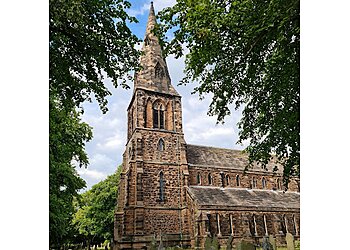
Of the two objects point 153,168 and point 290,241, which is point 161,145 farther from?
point 290,241

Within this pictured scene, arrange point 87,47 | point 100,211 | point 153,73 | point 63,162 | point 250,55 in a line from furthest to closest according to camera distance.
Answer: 1. point 100,211
2. point 153,73
3. point 63,162
4. point 250,55
5. point 87,47

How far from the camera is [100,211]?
24.8 metres

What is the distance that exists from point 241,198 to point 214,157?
3.67 m

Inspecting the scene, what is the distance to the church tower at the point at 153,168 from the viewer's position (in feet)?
55.1

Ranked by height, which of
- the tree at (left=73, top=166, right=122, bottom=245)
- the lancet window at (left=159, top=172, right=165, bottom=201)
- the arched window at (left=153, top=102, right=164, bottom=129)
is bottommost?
the tree at (left=73, top=166, right=122, bottom=245)

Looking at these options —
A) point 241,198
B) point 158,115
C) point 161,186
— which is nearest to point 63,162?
point 161,186

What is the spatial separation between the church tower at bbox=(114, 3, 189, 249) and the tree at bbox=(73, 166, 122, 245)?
19.5 ft

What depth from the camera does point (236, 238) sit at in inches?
698

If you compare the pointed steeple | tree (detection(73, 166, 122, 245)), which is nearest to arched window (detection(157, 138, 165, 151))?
the pointed steeple

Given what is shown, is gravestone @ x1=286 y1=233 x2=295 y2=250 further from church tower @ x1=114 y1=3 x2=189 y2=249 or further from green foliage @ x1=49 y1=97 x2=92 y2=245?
church tower @ x1=114 y1=3 x2=189 y2=249

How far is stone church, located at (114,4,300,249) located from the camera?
1700 centimetres

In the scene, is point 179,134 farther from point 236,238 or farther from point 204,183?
point 236,238

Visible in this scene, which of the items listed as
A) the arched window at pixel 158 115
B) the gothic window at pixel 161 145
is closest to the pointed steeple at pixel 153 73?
the arched window at pixel 158 115
